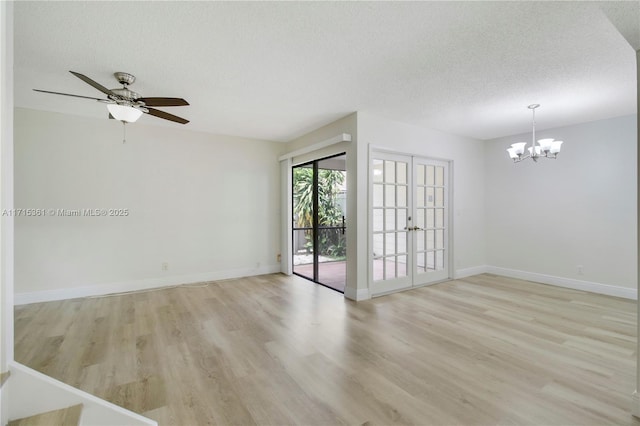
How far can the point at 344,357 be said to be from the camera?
2428 mm

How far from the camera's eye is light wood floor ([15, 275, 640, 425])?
180 centimetres

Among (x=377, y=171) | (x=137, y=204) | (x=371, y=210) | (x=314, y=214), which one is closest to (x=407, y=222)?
(x=371, y=210)

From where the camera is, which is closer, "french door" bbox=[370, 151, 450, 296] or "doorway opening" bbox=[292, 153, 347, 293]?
"french door" bbox=[370, 151, 450, 296]

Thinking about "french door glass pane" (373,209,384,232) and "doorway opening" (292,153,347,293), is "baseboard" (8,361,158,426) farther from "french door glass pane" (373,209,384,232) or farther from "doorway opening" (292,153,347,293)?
"doorway opening" (292,153,347,293)

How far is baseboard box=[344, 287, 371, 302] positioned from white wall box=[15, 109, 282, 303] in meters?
2.11

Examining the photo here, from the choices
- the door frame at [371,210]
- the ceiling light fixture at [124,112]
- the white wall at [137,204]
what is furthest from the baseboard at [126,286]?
the ceiling light fixture at [124,112]

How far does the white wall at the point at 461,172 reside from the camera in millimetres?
4471

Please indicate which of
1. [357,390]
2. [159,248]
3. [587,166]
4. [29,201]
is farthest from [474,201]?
[29,201]

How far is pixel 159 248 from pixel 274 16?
157 inches

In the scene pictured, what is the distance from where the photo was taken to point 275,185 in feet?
18.8

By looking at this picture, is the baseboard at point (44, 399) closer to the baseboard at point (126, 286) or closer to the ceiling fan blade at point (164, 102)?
the ceiling fan blade at point (164, 102)

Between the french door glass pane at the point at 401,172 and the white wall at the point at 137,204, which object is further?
the french door glass pane at the point at 401,172

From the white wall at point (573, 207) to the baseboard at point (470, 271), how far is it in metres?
0.21

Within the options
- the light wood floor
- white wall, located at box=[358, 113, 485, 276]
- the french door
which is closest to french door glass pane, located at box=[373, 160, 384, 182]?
the french door
